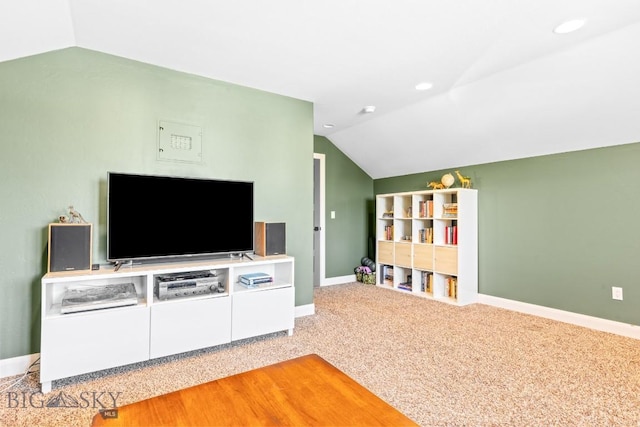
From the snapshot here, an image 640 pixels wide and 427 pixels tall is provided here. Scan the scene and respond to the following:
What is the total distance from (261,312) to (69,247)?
143 cm

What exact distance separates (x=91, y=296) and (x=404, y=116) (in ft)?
11.6

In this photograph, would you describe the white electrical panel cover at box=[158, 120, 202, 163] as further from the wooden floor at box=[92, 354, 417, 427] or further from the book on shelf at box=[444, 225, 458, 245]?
the book on shelf at box=[444, 225, 458, 245]

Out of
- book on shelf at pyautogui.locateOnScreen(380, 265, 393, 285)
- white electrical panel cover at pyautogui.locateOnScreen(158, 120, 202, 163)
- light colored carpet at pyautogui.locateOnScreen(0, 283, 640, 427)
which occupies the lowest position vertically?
light colored carpet at pyautogui.locateOnScreen(0, 283, 640, 427)

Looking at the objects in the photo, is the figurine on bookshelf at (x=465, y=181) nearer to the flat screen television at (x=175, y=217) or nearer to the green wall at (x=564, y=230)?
the green wall at (x=564, y=230)

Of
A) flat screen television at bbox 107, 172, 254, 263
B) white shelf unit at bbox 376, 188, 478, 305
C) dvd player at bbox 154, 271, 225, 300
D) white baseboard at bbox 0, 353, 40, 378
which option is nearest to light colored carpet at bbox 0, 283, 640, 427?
white baseboard at bbox 0, 353, 40, 378

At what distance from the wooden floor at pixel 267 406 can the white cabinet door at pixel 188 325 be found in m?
1.23

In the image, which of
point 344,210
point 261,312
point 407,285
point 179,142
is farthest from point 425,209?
point 179,142

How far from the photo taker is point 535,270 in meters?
3.70

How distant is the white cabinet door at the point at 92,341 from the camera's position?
2023 millimetres

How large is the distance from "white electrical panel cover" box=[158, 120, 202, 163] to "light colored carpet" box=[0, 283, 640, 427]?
1.59 metres

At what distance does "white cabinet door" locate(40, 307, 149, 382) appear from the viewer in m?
2.02

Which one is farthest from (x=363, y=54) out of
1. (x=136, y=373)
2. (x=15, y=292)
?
(x=15, y=292)

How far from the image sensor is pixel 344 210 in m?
5.45

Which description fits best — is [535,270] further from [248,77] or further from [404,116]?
[248,77]
